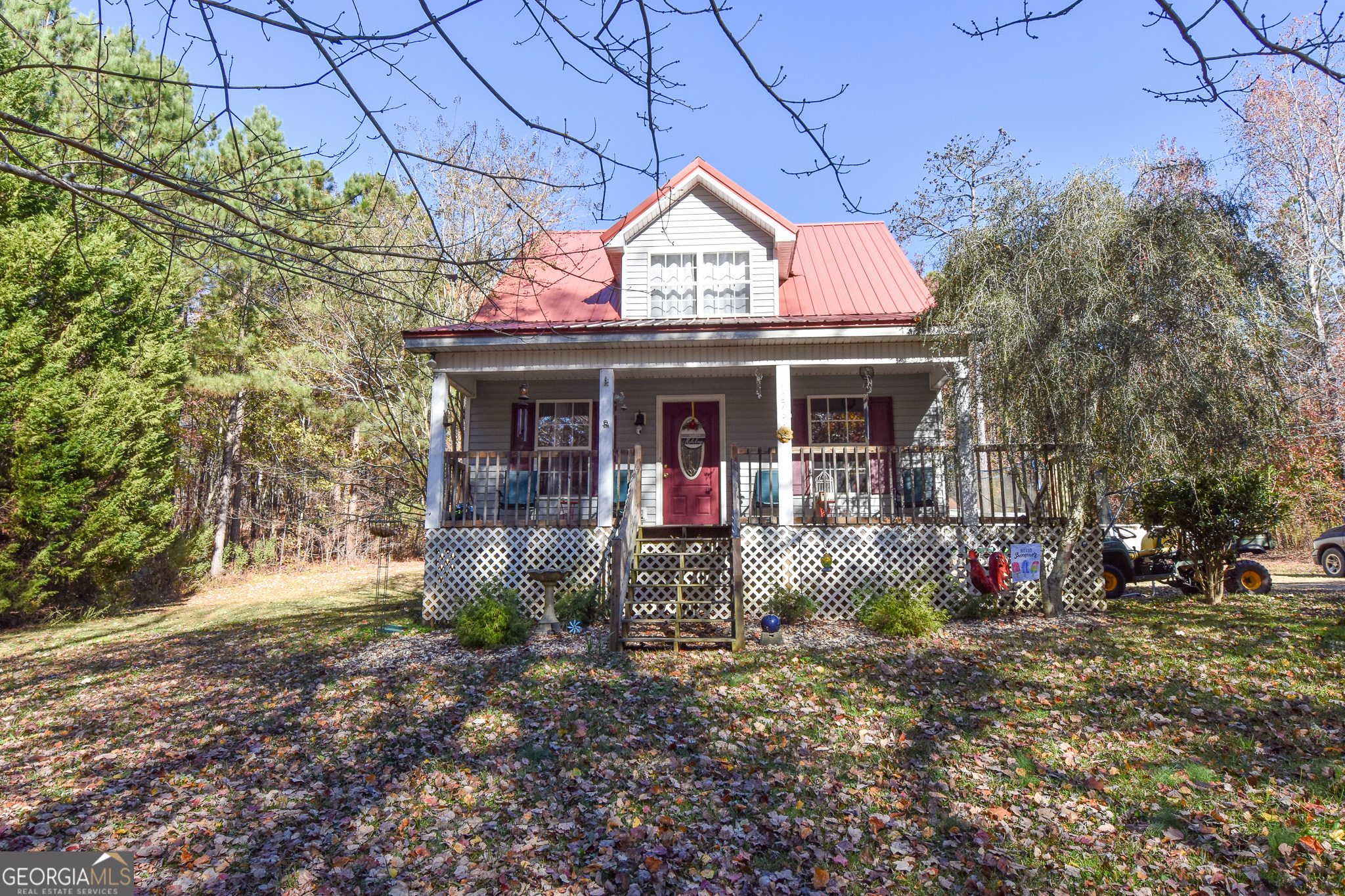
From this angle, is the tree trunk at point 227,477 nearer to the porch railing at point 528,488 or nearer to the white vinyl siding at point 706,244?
the porch railing at point 528,488

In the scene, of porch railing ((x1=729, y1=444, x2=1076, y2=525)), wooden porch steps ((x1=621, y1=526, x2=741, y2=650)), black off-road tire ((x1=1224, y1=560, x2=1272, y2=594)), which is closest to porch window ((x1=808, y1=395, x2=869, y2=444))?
porch railing ((x1=729, y1=444, x2=1076, y2=525))

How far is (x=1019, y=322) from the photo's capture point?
25.7 feet

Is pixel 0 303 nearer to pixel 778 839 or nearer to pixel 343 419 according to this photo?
pixel 343 419

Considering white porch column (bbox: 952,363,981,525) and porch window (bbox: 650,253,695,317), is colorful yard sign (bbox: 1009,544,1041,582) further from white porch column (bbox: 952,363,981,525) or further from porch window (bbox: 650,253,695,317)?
porch window (bbox: 650,253,695,317)

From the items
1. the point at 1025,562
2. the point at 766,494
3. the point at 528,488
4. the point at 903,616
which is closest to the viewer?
the point at 903,616

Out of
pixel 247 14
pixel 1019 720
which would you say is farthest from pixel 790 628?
pixel 247 14

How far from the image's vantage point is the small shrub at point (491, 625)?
8148 millimetres

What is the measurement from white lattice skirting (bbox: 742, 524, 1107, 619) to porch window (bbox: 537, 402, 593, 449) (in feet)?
14.3

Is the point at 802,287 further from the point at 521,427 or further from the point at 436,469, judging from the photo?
the point at 436,469

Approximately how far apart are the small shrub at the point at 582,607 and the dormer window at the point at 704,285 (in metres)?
5.03

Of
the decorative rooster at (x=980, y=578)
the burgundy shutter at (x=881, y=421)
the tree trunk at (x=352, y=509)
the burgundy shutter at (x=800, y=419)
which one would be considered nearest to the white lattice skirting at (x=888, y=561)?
the decorative rooster at (x=980, y=578)

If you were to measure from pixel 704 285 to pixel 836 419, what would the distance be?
3349 mm

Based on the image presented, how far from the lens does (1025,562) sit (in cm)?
889

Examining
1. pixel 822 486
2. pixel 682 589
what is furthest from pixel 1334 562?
pixel 682 589
